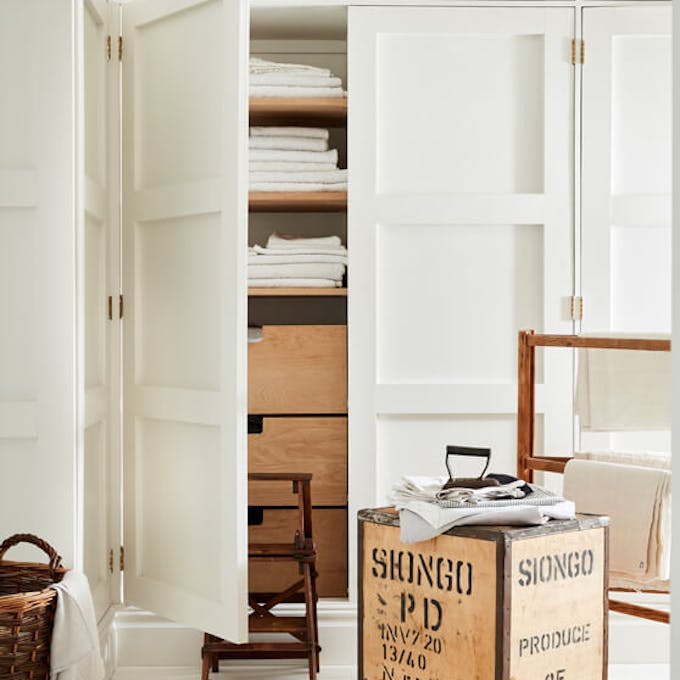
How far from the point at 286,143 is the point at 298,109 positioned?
0.11 meters

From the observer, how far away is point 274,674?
3.03 metres

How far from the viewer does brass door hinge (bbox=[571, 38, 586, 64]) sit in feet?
10.1

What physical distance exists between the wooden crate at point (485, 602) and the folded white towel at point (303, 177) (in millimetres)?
1192

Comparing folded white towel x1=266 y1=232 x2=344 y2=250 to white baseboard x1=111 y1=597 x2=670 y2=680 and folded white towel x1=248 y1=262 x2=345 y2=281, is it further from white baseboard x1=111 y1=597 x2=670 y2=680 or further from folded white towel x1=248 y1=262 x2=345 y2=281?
white baseboard x1=111 y1=597 x2=670 y2=680

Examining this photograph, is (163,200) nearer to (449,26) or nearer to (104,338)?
(104,338)

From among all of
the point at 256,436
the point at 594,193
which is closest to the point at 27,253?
the point at 256,436

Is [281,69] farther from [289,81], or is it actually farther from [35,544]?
[35,544]

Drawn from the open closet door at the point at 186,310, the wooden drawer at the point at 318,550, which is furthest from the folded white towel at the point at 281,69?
the wooden drawer at the point at 318,550

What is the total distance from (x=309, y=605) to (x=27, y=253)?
115 cm

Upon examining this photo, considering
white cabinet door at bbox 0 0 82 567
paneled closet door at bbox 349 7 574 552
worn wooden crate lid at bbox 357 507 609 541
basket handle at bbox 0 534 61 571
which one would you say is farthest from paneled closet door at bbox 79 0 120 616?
worn wooden crate lid at bbox 357 507 609 541

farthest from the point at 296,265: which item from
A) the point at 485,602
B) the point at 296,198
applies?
the point at 485,602

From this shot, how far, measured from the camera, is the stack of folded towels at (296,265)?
3.14 m

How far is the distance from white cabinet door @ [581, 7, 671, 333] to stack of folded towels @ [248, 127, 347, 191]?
73 cm

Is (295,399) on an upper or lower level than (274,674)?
upper
